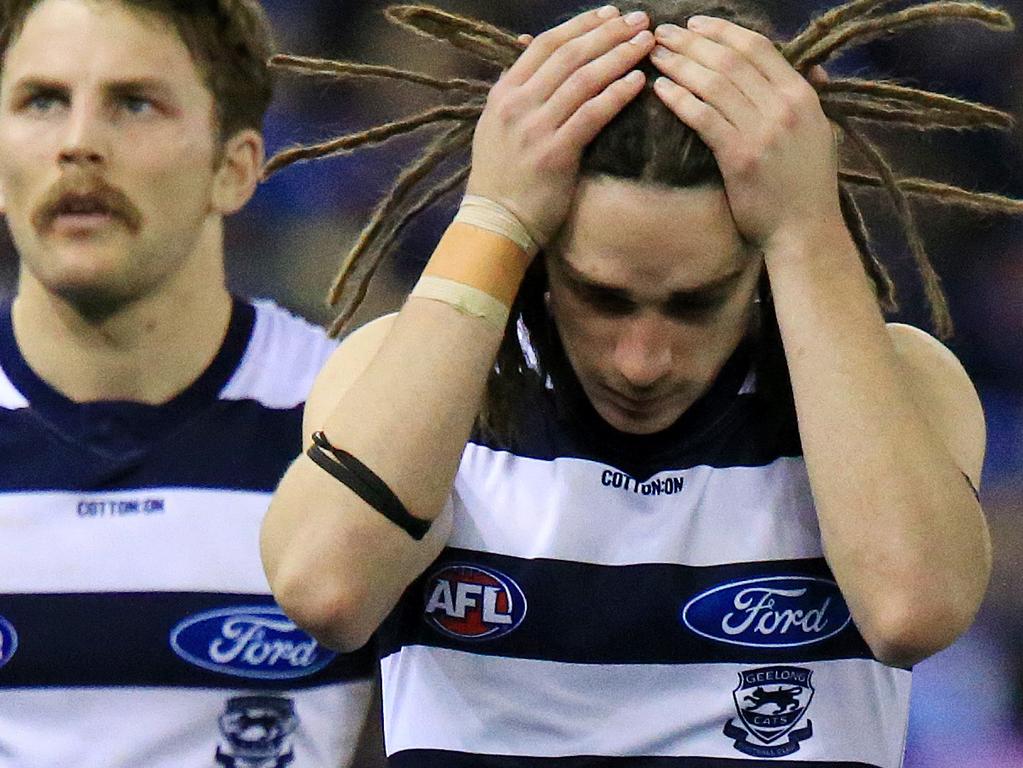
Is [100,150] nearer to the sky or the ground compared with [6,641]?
nearer to the sky

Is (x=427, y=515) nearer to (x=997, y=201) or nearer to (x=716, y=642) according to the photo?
(x=716, y=642)

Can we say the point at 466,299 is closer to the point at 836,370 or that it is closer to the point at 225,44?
the point at 836,370

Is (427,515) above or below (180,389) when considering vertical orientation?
below

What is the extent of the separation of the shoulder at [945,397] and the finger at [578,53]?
1.34 feet

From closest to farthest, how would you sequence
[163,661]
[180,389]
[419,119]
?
[419,119]
[163,661]
[180,389]

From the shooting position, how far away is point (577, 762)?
5.49 ft

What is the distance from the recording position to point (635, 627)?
5.56 feet

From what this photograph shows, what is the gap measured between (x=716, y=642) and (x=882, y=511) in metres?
0.27

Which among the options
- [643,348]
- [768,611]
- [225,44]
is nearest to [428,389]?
[643,348]

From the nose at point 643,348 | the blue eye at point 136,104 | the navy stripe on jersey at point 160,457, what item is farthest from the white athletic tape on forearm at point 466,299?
the blue eye at point 136,104

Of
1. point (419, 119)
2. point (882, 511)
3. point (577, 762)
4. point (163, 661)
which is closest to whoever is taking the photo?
point (882, 511)

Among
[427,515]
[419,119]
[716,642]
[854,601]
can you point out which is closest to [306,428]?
[427,515]

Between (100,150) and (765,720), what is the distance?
1.04 meters

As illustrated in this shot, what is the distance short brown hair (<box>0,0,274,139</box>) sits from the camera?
7.09ft
